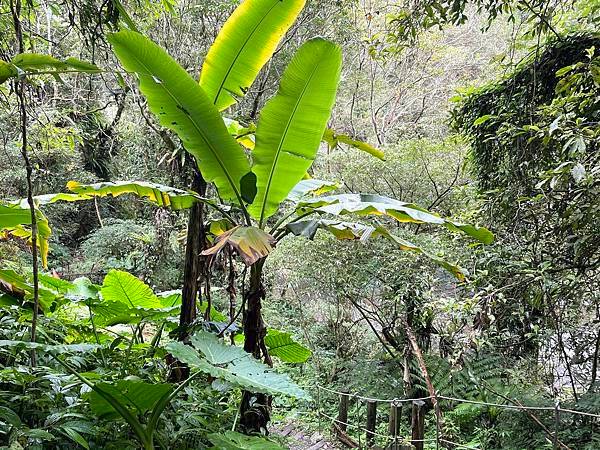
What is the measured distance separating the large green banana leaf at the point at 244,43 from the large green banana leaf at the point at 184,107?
0.97 ft

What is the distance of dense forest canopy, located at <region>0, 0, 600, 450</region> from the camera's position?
1473mm

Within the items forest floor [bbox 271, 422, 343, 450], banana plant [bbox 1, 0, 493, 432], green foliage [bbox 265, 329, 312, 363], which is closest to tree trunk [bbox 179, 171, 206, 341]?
banana plant [bbox 1, 0, 493, 432]

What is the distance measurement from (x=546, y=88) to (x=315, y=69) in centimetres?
250

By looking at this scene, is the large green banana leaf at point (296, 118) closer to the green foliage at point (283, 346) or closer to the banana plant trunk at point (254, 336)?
the banana plant trunk at point (254, 336)

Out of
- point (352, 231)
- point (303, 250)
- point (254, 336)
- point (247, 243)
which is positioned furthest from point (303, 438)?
point (247, 243)

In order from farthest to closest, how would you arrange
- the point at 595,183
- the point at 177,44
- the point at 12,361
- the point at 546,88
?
the point at 177,44
the point at 546,88
the point at 595,183
the point at 12,361

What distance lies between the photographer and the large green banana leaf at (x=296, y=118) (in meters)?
1.75

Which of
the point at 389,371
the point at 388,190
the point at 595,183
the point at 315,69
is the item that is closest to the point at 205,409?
the point at 315,69

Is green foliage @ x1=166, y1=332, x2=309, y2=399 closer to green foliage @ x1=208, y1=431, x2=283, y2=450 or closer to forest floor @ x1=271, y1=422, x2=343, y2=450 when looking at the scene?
green foliage @ x1=208, y1=431, x2=283, y2=450

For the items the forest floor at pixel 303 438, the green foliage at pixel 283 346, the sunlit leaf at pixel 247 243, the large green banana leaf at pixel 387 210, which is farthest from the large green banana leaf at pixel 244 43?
the forest floor at pixel 303 438

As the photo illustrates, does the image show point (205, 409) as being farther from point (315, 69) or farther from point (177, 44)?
point (177, 44)

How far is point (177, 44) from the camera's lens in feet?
19.8

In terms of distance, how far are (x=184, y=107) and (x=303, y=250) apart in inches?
127

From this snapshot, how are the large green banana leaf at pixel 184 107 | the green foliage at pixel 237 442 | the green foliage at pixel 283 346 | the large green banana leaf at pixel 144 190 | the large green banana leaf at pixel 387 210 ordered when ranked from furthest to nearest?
the green foliage at pixel 283 346 → the large green banana leaf at pixel 144 190 → the large green banana leaf at pixel 387 210 → the large green banana leaf at pixel 184 107 → the green foliage at pixel 237 442
